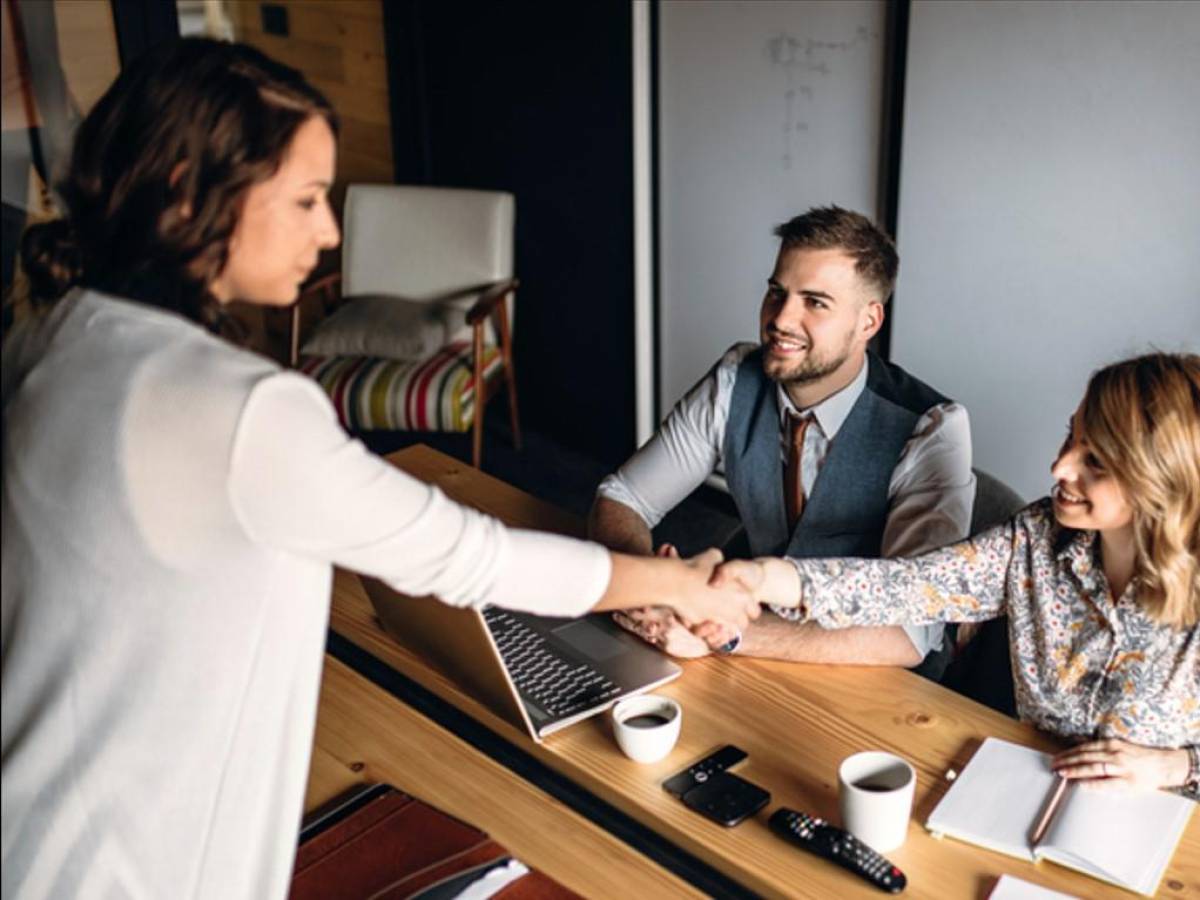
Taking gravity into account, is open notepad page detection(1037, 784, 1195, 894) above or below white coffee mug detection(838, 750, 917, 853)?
below

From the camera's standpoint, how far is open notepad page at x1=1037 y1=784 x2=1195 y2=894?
134 cm

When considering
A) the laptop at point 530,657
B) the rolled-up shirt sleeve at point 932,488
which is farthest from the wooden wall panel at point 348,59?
the laptop at point 530,657

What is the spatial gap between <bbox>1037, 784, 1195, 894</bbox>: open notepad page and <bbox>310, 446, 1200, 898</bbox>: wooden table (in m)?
0.02

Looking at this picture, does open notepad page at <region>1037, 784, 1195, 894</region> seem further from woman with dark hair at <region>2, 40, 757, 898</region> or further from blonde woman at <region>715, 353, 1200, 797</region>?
woman with dark hair at <region>2, 40, 757, 898</region>

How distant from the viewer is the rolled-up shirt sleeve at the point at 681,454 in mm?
2340

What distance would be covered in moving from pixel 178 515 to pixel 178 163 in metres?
0.30

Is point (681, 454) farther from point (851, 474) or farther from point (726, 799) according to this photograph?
point (726, 799)

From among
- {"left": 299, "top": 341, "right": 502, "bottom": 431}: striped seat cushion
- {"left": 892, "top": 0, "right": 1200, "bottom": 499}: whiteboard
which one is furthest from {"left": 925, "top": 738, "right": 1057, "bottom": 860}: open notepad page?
{"left": 299, "top": 341, "right": 502, "bottom": 431}: striped seat cushion

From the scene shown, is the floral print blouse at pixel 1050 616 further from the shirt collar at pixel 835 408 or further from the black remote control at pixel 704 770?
the shirt collar at pixel 835 408

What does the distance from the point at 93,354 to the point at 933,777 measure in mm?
1032

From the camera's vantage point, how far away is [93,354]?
1.06 metres

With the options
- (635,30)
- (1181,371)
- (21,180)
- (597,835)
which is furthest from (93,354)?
(21,180)

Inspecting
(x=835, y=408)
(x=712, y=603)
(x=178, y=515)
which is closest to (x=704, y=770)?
(x=712, y=603)

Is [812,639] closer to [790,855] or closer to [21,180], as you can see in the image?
[790,855]
